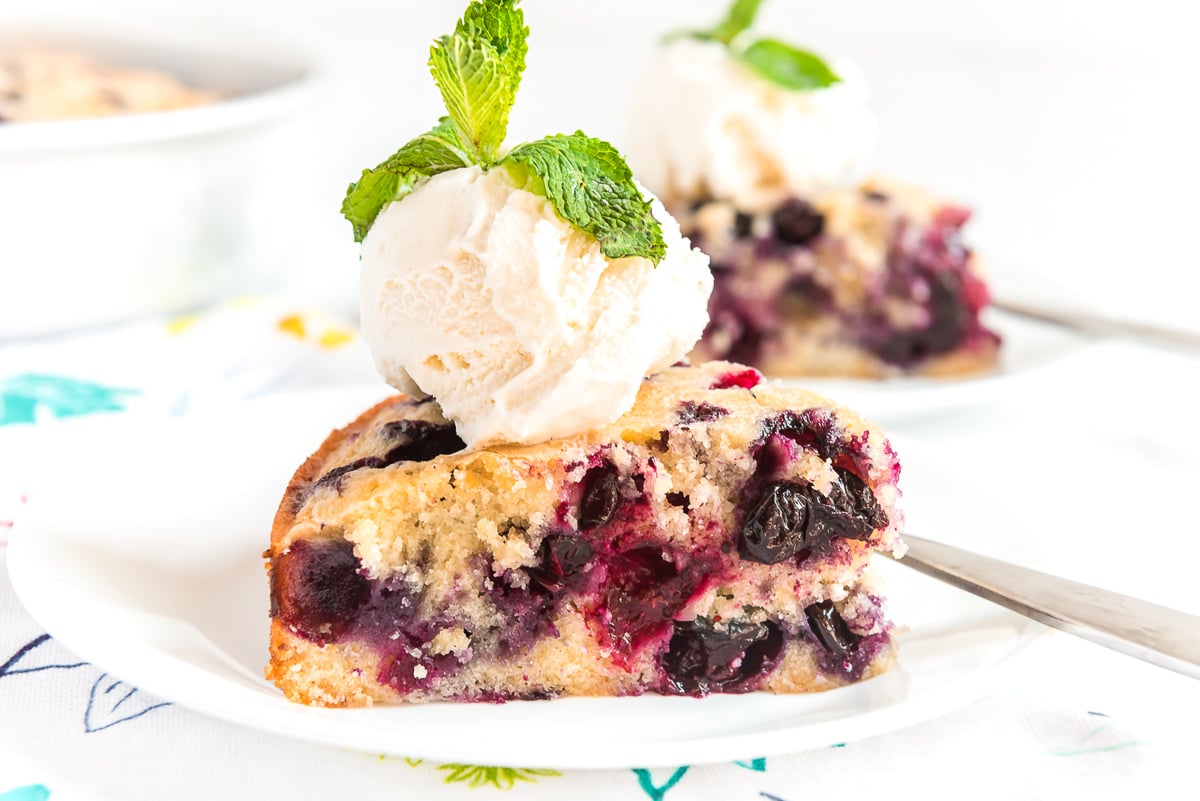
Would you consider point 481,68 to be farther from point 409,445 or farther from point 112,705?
point 112,705

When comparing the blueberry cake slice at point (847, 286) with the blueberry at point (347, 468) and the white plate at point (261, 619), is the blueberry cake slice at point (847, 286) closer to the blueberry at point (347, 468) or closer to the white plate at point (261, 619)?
the white plate at point (261, 619)

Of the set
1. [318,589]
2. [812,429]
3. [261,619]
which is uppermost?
[812,429]

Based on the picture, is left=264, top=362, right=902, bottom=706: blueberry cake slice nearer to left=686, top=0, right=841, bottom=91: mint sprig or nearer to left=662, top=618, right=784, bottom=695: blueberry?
left=662, top=618, right=784, bottom=695: blueberry

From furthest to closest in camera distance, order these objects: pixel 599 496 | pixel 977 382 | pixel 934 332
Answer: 1. pixel 934 332
2. pixel 977 382
3. pixel 599 496

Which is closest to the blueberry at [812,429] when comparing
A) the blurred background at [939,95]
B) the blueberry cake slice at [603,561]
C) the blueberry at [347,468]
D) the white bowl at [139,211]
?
the blueberry cake slice at [603,561]

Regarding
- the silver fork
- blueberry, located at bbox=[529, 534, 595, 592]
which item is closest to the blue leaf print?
blueberry, located at bbox=[529, 534, 595, 592]

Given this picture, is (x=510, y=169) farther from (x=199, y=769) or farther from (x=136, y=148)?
(x=136, y=148)

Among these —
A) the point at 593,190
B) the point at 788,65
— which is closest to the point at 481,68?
the point at 593,190
